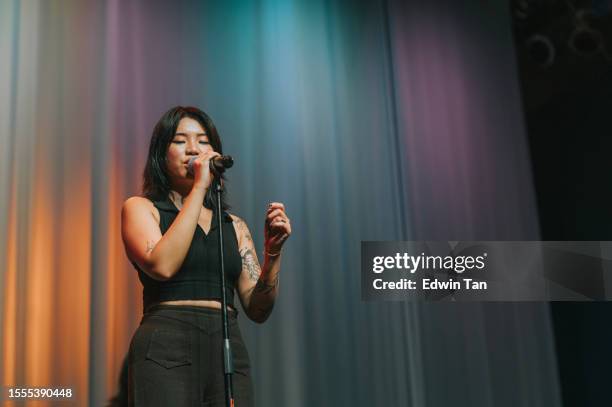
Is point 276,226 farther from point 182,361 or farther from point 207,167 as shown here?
point 182,361

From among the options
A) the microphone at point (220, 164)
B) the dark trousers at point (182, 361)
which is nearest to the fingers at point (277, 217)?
the microphone at point (220, 164)

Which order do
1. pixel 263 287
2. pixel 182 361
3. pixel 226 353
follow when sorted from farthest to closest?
pixel 263 287
pixel 182 361
pixel 226 353

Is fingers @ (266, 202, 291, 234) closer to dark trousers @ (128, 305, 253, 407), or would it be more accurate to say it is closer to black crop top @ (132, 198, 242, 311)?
black crop top @ (132, 198, 242, 311)

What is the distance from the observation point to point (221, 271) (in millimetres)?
1952

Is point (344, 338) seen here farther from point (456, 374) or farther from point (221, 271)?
point (221, 271)

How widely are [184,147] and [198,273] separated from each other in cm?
43

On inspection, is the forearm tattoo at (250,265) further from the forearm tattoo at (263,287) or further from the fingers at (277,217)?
the fingers at (277,217)

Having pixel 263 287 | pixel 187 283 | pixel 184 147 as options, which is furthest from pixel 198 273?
pixel 184 147

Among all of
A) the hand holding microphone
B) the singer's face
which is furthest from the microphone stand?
the singer's face

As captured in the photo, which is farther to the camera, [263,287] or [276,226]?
[263,287]

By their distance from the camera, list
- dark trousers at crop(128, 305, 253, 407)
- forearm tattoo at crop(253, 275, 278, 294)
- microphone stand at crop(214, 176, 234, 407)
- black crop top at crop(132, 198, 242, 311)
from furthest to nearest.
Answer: forearm tattoo at crop(253, 275, 278, 294) < black crop top at crop(132, 198, 242, 311) < dark trousers at crop(128, 305, 253, 407) < microphone stand at crop(214, 176, 234, 407)

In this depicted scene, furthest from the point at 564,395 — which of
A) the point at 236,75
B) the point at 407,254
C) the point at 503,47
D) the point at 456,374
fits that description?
the point at 236,75

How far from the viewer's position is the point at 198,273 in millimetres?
2145

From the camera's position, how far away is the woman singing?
79.9 inches
